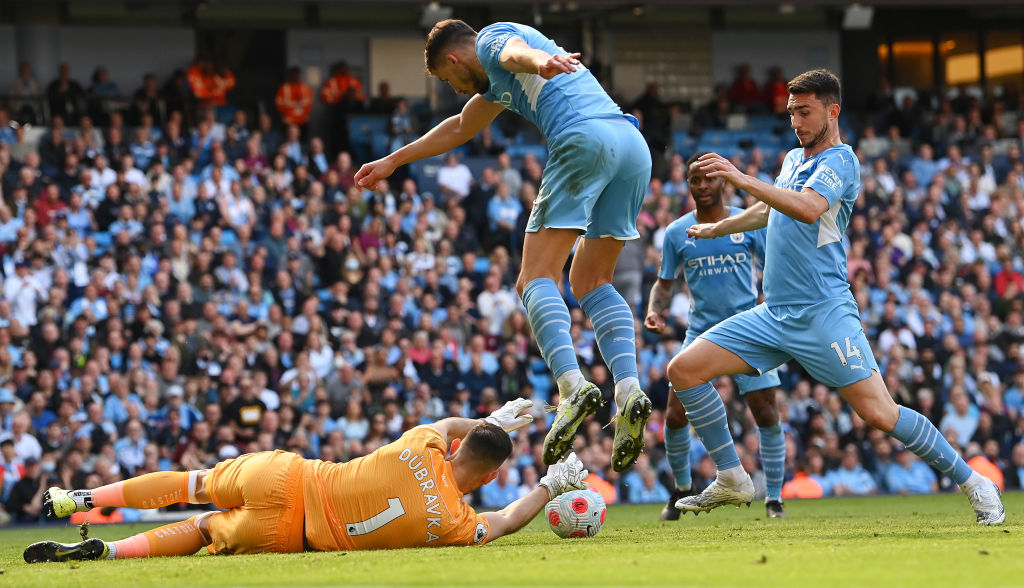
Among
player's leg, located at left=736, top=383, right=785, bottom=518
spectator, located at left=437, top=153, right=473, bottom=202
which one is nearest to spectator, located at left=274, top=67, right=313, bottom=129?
spectator, located at left=437, top=153, right=473, bottom=202

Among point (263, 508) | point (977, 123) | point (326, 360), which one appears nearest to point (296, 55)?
point (326, 360)

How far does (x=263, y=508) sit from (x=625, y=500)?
8.93 m

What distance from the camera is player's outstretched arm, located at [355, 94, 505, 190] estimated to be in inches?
304

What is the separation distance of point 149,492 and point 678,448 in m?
4.67

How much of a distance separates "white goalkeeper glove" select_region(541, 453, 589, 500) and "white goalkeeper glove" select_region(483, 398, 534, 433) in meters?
0.36

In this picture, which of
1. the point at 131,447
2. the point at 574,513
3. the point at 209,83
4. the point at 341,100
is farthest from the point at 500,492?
the point at 209,83

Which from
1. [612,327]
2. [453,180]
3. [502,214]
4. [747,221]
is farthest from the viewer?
[453,180]

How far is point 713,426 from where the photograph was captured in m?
9.20

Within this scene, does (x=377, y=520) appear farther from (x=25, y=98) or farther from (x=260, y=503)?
(x=25, y=98)

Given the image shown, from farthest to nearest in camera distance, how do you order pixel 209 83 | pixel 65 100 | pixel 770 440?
pixel 209 83 → pixel 65 100 → pixel 770 440

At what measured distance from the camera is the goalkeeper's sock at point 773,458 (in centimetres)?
1046

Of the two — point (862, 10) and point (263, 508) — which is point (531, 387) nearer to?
point (263, 508)

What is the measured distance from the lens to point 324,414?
1545 centimetres

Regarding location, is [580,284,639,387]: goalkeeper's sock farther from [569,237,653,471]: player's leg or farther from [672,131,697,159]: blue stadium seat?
[672,131,697,159]: blue stadium seat
